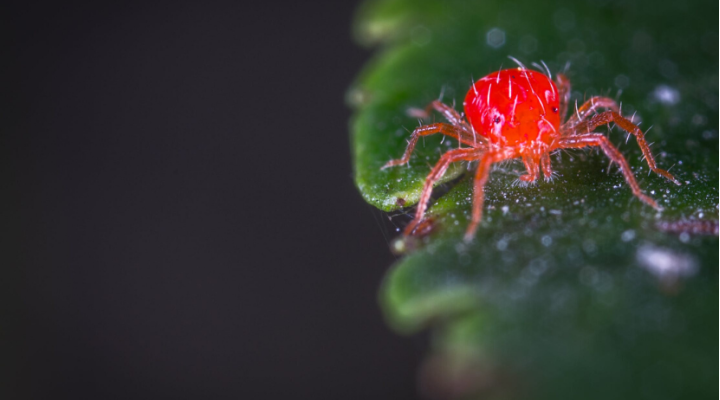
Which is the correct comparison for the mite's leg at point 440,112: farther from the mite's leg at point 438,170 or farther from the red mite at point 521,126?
the mite's leg at point 438,170

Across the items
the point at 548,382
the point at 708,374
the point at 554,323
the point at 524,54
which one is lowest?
the point at 708,374

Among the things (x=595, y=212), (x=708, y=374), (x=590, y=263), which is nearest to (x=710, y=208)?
(x=595, y=212)

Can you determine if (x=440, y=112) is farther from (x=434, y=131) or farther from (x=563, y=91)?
(x=563, y=91)

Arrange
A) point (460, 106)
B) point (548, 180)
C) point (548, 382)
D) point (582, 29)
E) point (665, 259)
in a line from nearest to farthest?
point (548, 382) < point (665, 259) < point (548, 180) < point (460, 106) < point (582, 29)

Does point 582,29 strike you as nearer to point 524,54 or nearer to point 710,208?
point 524,54

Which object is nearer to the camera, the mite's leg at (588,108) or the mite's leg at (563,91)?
the mite's leg at (588,108)

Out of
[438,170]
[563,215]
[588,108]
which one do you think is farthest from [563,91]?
[563,215]

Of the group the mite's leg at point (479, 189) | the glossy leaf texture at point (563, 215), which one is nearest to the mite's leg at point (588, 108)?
the glossy leaf texture at point (563, 215)
